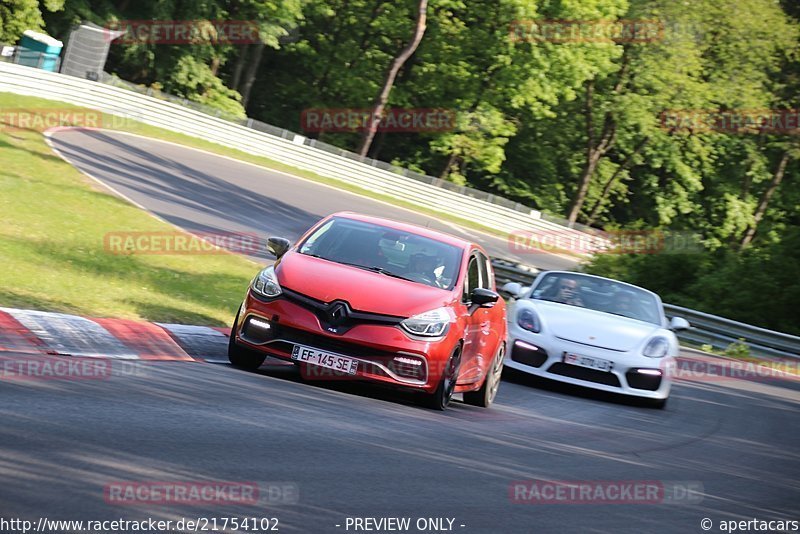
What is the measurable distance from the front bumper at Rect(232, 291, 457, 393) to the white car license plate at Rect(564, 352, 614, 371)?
3.61 metres

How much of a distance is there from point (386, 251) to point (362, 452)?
11.7 feet

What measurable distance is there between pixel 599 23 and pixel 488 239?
61.3 ft

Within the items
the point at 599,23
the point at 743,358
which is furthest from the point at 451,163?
the point at 743,358

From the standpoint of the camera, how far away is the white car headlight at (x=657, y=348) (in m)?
13.1

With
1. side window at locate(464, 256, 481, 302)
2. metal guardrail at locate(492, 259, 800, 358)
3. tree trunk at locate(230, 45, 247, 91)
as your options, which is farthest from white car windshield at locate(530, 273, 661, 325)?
tree trunk at locate(230, 45, 247, 91)

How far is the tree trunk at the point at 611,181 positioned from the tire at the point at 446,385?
50.6 m

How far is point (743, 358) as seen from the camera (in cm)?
2264
